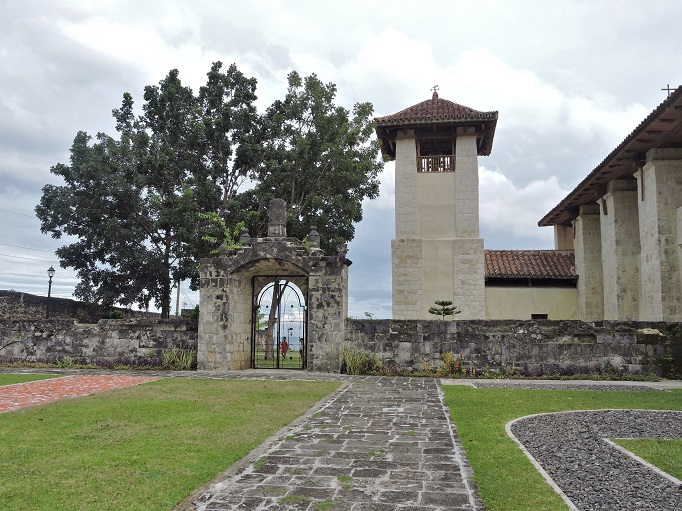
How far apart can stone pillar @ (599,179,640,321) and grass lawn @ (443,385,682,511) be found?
921 cm

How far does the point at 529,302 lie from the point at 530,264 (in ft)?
5.93

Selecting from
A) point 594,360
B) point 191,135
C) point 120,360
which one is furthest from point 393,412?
point 191,135

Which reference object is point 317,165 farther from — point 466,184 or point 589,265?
point 589,265

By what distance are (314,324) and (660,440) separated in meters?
9.45

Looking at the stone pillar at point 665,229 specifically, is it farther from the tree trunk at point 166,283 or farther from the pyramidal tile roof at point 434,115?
the tree trunk at point 166,283

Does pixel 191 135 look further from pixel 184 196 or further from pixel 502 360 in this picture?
pixel 502 360

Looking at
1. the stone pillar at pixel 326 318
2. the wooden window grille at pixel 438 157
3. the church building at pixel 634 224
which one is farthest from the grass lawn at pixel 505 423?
the wooden window grille at pixel 438 157

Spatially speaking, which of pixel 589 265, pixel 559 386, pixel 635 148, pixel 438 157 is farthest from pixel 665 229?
pixel 438 157

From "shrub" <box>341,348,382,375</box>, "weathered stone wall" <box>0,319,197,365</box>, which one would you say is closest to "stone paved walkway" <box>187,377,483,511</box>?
"shrub" <box>341,348,382,375</box>

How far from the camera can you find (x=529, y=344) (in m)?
14.1

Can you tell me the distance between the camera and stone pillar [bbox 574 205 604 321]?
21734mm

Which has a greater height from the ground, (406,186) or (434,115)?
(434,115)

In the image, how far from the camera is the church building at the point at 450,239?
21.4 metres

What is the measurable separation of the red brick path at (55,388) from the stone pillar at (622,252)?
53.3ft
